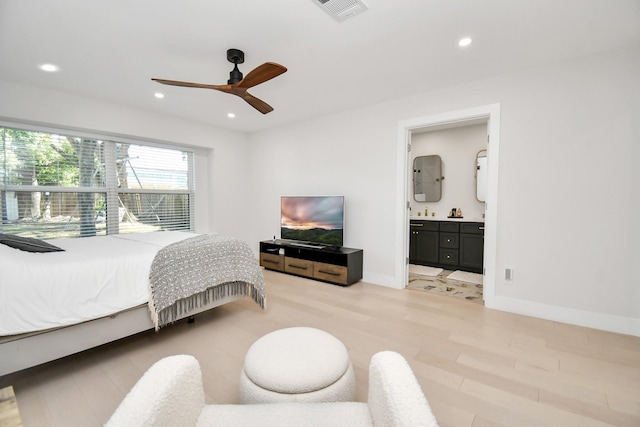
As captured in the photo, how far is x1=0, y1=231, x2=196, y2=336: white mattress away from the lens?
64.7 inches

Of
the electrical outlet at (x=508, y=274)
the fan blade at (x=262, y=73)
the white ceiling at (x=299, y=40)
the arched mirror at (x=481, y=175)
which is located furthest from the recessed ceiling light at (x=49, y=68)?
the arched mirror at (x=481, y=175)

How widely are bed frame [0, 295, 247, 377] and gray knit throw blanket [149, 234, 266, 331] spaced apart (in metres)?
0.15

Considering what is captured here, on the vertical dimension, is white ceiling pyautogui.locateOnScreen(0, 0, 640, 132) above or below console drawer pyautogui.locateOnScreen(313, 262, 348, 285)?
above

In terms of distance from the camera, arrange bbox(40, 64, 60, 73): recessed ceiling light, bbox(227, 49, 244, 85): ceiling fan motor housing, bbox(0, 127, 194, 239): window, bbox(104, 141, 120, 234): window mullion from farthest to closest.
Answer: bbox(104, 141, 120, 234): window mullion, bbox(0, 127, 194, 239): window, bbox(40, 64, 60, 73): recessed ceiling light, bbox(227, 49, 244, 85): ceiling fan motor housing

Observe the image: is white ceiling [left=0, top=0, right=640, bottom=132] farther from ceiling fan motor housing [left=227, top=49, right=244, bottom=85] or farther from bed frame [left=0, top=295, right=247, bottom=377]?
bed frame [left=0, top=295, right=247, bottom=377]

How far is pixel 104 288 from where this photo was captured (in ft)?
6.46

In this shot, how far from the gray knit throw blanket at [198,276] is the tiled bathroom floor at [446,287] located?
2.15 m

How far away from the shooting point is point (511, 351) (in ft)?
7.23

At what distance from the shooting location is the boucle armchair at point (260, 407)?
0.72 m

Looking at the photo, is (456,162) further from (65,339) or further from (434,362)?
(65,339)

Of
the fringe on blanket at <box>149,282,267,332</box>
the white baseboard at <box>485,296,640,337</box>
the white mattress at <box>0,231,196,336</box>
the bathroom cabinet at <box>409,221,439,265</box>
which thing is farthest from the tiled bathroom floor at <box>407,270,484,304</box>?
the white mattress at <box>0,231,196,336</box>

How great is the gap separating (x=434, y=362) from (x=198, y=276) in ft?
6.39

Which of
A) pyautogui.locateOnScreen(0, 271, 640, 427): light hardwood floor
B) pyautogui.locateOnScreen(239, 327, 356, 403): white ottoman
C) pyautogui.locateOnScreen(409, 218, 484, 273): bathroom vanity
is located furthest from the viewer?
pyautogui.locateOnScreen(409, 218, 484, 273): bathroom vanity

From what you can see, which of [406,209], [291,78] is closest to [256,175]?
[291,78]
